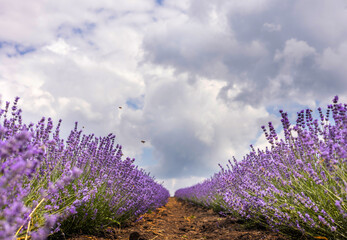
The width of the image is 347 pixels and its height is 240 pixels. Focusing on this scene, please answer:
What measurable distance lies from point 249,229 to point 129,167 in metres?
2.03

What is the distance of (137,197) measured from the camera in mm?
4875

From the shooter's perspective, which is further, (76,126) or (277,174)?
(76,126)

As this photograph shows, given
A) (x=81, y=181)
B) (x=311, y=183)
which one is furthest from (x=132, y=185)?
(x=311, y=183)

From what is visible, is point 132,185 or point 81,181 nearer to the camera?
point 81,181

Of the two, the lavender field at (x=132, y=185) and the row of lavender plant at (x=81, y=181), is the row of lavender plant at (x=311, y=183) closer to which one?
the lavender field at (x=132, y=185)

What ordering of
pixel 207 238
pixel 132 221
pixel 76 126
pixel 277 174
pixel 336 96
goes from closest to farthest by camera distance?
pixel 336 96 < pixel 277 174 < pixel 207 238 < pixel 76 126 < pixel 132 221

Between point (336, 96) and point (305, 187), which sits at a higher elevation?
point (336, 96)

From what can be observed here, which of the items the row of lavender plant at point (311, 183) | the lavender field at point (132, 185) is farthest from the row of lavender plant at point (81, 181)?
the row of lavender plant at point (311, 183)

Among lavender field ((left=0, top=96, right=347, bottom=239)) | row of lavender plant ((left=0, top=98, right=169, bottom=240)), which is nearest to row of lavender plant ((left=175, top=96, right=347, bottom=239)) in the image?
lavender field ((left=0, top=96, right=347, bottom=239))

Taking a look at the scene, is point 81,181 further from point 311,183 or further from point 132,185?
point 311,183

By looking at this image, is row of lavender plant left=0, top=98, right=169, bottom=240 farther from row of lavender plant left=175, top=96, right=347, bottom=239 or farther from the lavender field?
row of lavender plant left=175, top=96, right=347, bottom=239

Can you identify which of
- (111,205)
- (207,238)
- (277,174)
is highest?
(277,174)

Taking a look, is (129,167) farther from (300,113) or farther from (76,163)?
(300,113)

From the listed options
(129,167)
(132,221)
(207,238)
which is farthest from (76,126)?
(207,238)
